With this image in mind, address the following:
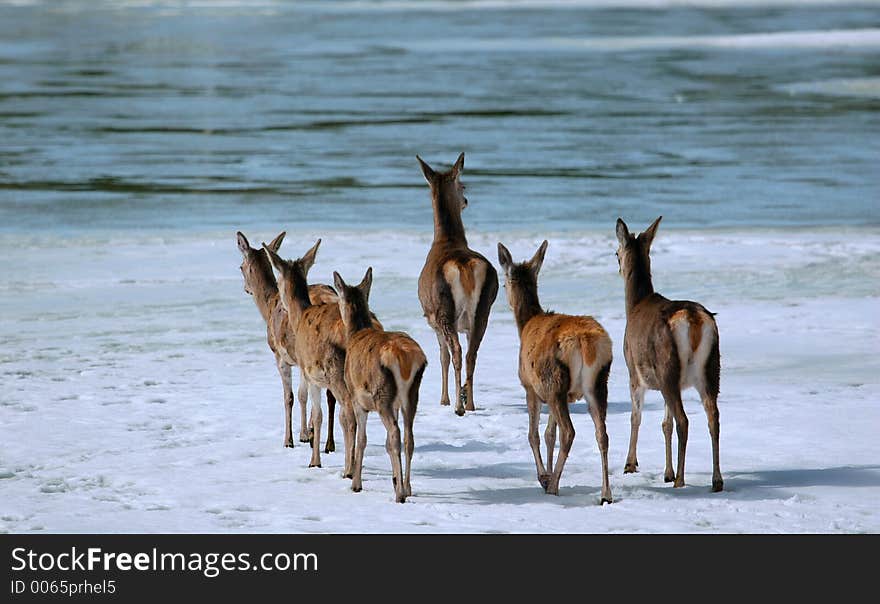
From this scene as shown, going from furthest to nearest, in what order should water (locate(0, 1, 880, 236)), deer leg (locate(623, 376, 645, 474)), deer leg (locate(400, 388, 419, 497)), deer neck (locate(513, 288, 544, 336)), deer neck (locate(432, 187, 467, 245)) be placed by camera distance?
A: water (locate(0, 1, 880, 236))
deer neck (locate(432, 187, 467, 245))
deer neck (locate(513, 288, 544, 336))
deer leg (locate(623, 376, 645, 474))
deer leg (locate(400, 388, 419, 497))

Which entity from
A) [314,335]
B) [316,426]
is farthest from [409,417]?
[314,335]

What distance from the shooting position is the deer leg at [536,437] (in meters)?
8.74

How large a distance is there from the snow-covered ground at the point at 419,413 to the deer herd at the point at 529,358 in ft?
0.87

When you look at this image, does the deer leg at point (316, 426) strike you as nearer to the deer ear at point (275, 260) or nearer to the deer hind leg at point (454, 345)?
the deer ear at point (275, 260)

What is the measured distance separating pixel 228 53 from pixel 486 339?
39.9 m

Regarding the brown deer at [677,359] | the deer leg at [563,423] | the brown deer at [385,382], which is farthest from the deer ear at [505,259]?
the deer leg at [563,423]

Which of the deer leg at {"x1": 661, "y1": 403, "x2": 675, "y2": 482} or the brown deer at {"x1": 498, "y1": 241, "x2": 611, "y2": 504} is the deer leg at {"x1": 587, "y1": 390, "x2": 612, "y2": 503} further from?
the deer leg at {"x1": 661, "y1": 403, "x2": 675, "y2": 482}

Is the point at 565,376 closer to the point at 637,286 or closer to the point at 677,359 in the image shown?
the point at 677,359

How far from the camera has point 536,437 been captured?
8.83 meters

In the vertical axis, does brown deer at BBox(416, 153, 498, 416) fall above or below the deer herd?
above

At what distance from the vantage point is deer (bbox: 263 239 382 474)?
29.8 feet

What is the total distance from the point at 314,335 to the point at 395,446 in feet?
3.69

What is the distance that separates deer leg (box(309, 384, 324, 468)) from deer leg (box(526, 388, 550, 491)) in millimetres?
1271

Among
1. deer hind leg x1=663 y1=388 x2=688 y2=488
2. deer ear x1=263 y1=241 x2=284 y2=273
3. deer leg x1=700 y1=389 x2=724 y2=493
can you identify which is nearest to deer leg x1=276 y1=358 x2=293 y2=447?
deer ear x1=263 y1=241 x2=284 y2=273
